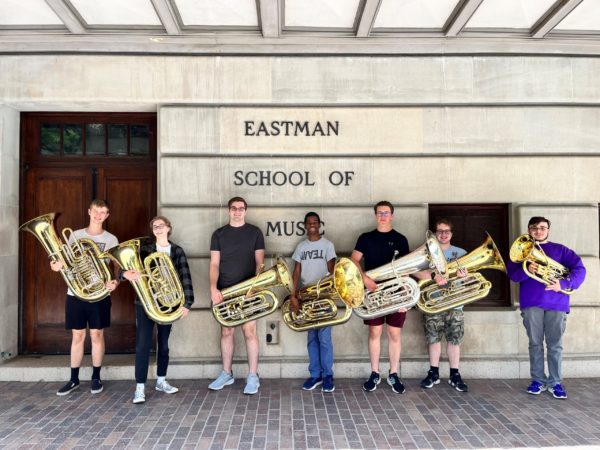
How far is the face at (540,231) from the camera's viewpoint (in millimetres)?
5309

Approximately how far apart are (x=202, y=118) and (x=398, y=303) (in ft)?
13.3

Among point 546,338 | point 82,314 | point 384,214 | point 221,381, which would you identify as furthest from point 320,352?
point 82,314

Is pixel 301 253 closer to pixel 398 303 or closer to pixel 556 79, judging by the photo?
pixel 398 303

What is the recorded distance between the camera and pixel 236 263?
18.3 feet

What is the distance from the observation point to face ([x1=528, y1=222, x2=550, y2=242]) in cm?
531

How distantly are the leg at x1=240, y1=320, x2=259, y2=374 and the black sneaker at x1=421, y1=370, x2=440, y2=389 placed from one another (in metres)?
2.44

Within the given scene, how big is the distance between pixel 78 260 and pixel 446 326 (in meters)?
5.12

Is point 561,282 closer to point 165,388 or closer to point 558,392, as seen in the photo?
point 558,392

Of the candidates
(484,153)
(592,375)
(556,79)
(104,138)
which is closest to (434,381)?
(592,375)

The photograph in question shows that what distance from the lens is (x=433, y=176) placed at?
6.37 meters

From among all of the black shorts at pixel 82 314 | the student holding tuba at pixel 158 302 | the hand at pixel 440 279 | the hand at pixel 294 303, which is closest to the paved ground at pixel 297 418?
the student holding tuba at pixel 158 302

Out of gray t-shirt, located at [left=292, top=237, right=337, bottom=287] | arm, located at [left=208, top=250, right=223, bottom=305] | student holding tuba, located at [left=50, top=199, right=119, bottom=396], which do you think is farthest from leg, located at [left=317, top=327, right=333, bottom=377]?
student holding tuba, located at [left=50, top=199, right=119, bottom=396]

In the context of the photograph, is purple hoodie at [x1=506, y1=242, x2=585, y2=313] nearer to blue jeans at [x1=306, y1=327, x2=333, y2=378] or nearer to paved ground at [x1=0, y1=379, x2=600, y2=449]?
paved ground at [x1=0, y1=379, x2=600, y2=449]

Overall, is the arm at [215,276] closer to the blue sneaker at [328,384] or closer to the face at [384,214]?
the blue sneaker at [328,384]
